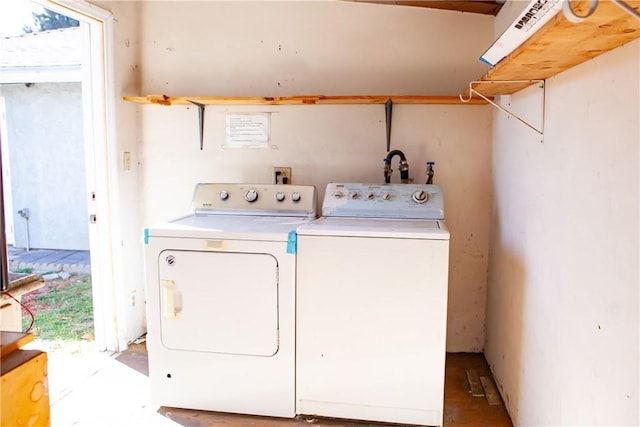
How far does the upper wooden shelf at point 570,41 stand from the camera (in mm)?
905

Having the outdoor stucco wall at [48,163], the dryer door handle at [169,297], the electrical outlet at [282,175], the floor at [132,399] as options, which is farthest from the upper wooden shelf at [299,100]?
the outdoor stucco wall at [48,163]

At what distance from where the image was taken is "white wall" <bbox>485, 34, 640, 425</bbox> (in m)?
1.07

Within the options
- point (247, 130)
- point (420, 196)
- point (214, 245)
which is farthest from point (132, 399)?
point (420, 196)

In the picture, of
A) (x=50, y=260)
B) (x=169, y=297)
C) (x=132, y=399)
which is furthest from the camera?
(x=50, y=260)

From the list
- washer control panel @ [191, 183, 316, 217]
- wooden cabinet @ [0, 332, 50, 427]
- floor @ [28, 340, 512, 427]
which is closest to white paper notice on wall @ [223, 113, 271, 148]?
washer control panel @ [191, 183, 316, 217]

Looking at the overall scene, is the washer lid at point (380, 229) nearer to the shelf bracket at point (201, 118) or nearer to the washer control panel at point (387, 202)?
the washer control panel at point (387, 202)

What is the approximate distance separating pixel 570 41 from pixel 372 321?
1.27 m

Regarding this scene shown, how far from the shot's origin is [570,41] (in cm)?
110

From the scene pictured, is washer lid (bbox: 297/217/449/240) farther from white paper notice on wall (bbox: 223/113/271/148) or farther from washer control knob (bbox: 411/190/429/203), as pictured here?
white paper notice on wall (bbox: 223/113/271/148)

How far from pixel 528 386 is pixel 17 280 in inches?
71.0

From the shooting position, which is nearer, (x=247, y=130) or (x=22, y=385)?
(x=22, y=385)

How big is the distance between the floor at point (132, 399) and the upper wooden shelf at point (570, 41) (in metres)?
1.53

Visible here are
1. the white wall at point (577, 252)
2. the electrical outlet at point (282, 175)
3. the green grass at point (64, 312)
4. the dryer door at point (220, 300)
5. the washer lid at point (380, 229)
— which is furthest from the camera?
the green grass at point (64, 312)

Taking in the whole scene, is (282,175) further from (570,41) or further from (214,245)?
(570,41)
